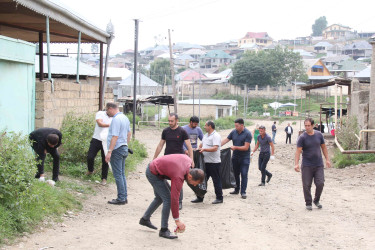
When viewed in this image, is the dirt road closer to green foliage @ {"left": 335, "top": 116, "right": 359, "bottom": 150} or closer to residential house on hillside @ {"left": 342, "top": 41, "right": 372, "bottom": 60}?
green foliage @ {"left": 335, "top": 116, "right": 359, "bottom": 150}

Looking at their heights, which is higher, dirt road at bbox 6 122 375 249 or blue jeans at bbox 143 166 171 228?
blue jeans at bbox 143 166 171 228

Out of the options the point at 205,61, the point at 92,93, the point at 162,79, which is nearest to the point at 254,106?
the point at 162,79

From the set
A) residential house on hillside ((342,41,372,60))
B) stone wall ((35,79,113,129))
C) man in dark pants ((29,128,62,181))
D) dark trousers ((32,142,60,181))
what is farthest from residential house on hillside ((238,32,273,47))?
man in dark pants ((29,128,62,181))

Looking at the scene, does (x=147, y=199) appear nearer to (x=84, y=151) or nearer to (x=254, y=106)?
(x=84, y=151)

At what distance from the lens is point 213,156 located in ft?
31.7

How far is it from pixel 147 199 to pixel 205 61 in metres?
121

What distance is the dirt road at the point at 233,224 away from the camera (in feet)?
21.8

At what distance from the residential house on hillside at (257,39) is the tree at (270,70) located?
98160 millimetres

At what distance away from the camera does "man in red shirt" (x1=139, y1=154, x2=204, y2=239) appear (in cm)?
631

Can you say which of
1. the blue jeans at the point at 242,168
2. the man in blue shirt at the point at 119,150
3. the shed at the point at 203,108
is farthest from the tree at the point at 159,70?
the man in blue shirt at the point at 119,150

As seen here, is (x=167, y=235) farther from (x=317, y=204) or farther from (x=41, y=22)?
(x=41, y=22)

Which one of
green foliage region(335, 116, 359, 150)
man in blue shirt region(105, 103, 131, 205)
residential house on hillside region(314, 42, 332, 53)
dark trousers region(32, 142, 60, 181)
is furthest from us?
residential house on hillside region(314, 42, 332, 53)

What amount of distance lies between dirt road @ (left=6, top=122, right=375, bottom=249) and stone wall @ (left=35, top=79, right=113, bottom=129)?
1.93m

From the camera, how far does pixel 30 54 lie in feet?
29.9
